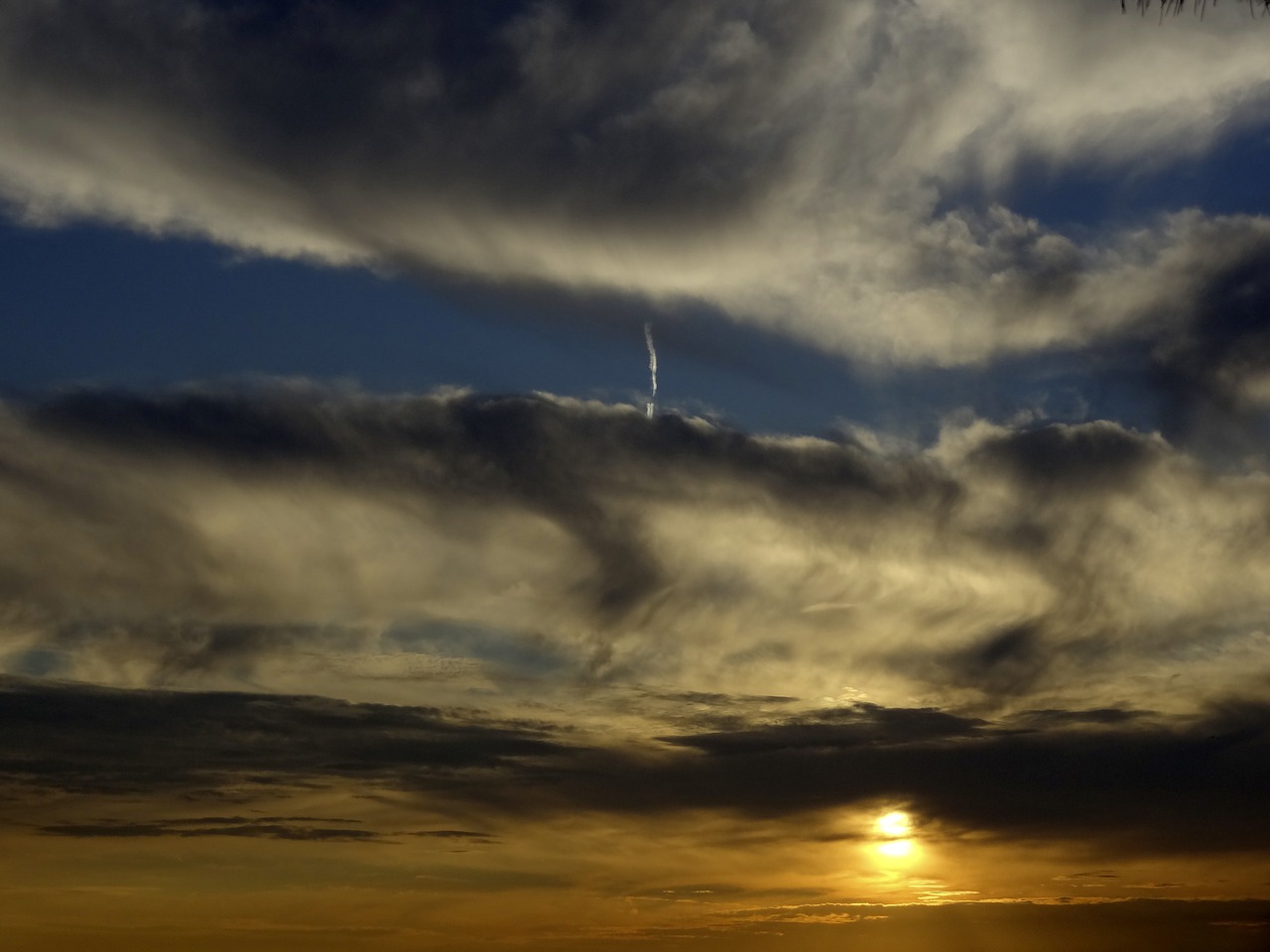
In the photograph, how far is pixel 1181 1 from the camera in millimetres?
25891

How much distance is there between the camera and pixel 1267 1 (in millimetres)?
25734

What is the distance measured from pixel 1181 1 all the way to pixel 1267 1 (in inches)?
105
